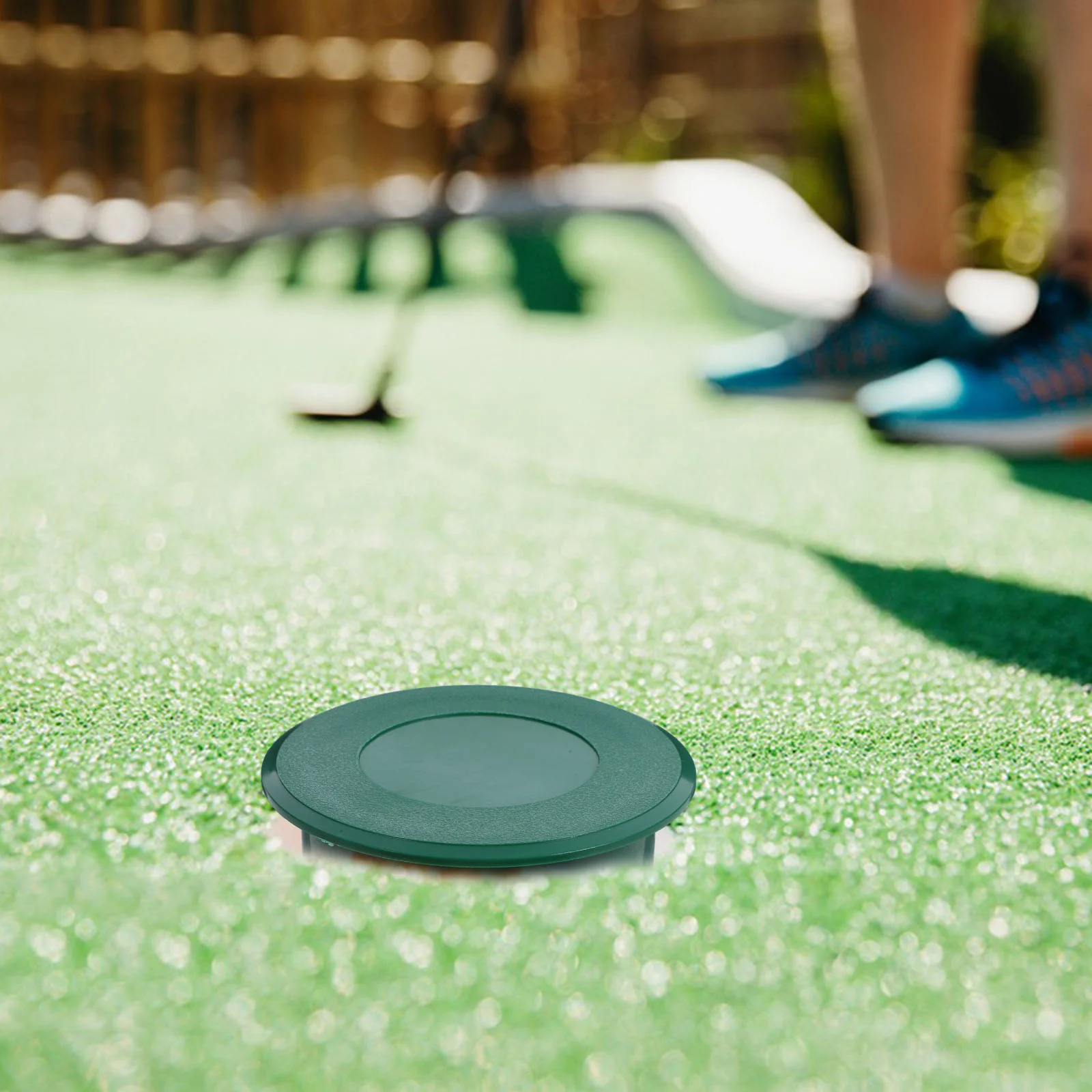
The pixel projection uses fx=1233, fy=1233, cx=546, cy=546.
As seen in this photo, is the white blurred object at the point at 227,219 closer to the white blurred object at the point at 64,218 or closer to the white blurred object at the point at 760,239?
the white blurred object at the point at 64,218

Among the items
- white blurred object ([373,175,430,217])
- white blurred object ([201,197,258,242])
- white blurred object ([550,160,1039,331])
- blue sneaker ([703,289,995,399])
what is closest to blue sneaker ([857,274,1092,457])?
blue sneaker ([703,289,995,399])

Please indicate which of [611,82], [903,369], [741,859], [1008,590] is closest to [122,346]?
[903,369]

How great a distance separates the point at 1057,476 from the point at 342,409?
125 cm

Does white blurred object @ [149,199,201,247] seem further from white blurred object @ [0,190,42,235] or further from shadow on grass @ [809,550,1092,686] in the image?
shadow on grass @ [809,550,1092,686]

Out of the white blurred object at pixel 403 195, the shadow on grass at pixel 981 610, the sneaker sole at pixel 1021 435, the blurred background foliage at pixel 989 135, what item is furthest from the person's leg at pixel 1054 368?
the white blurred object at pixel 403 195

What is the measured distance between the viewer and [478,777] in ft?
3.09

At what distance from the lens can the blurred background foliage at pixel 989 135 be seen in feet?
19.4

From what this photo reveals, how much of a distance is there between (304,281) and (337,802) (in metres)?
4.20

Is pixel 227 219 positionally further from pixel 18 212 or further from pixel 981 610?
pixel 981 610

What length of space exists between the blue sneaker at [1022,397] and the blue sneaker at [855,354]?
386 mm

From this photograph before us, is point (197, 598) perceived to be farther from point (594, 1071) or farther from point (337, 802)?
point (594, 1071)

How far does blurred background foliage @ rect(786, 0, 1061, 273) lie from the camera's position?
233 inches

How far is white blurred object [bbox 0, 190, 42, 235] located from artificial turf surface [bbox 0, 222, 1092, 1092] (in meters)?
4.73

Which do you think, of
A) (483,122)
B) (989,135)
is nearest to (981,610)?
(483,122)
